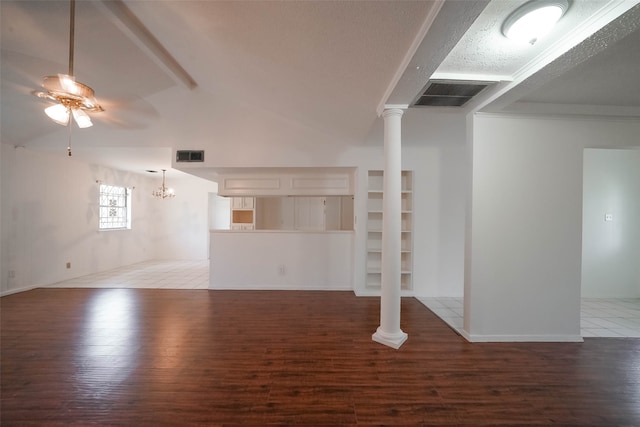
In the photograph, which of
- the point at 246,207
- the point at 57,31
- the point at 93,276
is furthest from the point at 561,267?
the point at 93,276

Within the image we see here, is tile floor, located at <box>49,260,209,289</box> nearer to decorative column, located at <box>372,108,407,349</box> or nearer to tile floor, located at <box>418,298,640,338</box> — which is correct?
decorative column, located at <box>372,108,407,349</box>

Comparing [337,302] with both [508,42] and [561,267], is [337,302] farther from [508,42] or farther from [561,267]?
[508,42]

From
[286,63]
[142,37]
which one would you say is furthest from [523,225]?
[142,37]

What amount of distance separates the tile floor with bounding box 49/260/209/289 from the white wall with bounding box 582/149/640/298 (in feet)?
20.9

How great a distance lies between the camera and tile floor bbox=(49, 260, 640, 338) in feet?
8.60

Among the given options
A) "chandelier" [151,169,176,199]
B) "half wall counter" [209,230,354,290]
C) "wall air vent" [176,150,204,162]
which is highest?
"wall air vent" [176,150,204,162]

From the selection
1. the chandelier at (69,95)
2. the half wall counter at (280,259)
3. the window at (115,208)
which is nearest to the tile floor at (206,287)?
the half wall counter at (280,259)

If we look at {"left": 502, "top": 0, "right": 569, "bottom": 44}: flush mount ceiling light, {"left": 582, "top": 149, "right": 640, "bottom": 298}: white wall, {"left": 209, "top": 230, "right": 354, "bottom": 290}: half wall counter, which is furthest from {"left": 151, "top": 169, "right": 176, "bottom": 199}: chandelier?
{"left": 582, "top": 149, "right": 640, "bottom": 298}: white wall

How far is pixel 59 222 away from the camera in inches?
163

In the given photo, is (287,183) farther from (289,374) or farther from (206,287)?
(289,374)

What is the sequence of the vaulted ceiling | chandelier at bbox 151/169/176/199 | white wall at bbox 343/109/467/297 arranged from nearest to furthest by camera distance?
the vaulted ceiling < white wall at bbox 343/109/467/297 < chandelier at bbox 151/169/176/199

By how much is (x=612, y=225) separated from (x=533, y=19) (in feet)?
14.0

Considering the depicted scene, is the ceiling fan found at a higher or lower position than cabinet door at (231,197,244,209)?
higher

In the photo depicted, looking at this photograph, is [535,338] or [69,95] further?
[535,338]
